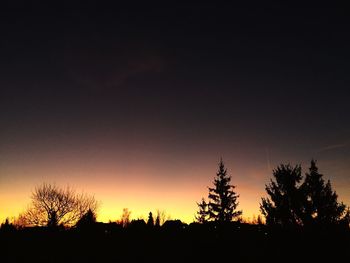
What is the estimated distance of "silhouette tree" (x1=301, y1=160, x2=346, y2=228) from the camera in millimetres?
27312

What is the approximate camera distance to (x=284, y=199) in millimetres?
29062

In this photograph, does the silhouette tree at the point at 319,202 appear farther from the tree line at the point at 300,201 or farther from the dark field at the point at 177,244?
the dark field at the point at 177,244

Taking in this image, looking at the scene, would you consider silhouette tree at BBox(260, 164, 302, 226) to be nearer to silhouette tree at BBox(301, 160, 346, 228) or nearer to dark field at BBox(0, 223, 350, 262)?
silhouette tree at BBox(301, 160, 346, 228)

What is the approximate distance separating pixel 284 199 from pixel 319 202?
342cm

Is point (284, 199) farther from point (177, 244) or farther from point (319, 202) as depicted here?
point (177, 244)

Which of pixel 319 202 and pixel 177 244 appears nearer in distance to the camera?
pixel 177 244

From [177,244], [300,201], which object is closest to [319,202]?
[300,201]

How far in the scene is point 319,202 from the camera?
92.1 feet

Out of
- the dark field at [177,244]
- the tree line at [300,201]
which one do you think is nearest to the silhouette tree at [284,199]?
the tree line at [300,201]

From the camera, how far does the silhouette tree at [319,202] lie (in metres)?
27.3

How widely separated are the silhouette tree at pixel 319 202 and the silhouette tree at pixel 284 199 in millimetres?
775

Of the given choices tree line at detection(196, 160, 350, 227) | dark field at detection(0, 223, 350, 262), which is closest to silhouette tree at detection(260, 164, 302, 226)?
tree line at detection(196, 160, 350, 227)

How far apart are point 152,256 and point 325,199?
21.0 m

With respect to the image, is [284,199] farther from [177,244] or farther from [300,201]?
[177,244]
